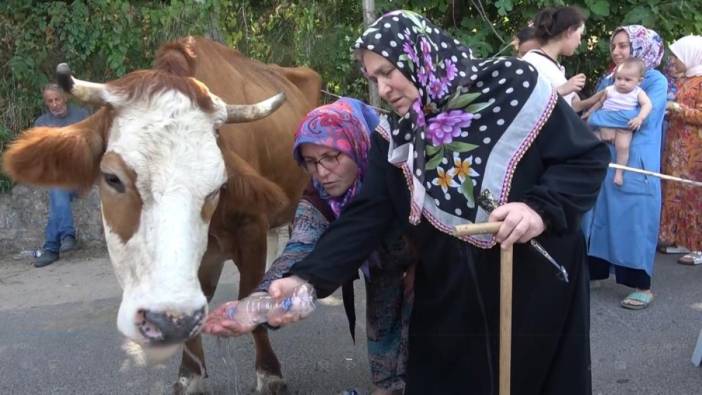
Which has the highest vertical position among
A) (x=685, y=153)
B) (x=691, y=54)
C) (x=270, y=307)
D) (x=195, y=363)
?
(x=691, y=54)

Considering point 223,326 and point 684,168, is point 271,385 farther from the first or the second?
point 684,168

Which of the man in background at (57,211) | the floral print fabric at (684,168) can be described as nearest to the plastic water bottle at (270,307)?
the floral print fabric at (684,168)

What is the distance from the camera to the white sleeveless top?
494cm

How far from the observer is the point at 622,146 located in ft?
16.4

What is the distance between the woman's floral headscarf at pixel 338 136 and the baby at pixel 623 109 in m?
2.64

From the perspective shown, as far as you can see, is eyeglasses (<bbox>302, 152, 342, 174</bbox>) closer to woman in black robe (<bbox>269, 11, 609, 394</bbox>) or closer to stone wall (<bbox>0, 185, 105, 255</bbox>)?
woman in black robe (<bbox>269, 11, 609, 394</bbox>)

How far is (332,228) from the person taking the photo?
2480mm

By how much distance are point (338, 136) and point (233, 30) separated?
16.4 feet

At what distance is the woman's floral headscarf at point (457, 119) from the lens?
2.21 m

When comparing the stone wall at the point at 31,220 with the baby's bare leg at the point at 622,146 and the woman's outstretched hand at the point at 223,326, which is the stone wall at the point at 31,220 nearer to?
the baby's bare leg at the point at 622,146

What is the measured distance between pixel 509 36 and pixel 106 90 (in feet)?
17.9

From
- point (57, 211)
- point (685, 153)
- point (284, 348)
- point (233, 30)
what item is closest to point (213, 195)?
point (284, 348)

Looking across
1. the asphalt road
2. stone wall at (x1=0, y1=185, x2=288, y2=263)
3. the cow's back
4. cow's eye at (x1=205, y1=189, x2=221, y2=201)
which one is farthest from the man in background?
cow's eye at (x1=205, y1=189, x2=221, y2=201)

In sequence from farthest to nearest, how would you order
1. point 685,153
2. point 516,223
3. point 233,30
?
point 233,30 → point 685,153 → point 516,223
